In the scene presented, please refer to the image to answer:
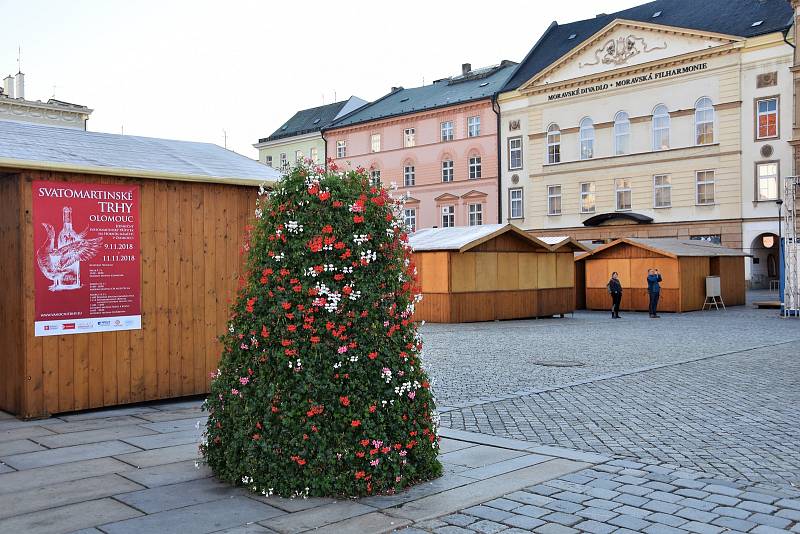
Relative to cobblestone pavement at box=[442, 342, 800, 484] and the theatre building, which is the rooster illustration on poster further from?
the theatre building

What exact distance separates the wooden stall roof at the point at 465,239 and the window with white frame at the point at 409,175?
2962 cm

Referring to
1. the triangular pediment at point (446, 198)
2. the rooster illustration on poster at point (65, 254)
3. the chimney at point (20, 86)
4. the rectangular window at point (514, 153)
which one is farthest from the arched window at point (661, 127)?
the chimney at point (20, 86)

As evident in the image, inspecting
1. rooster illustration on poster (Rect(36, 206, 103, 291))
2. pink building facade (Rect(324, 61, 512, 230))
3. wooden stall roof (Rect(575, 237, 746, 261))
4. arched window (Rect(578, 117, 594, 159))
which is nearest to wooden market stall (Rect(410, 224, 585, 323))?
wooden stall roof (Rect(575, 237, 746, 261))

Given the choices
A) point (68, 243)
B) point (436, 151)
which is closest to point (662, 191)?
point (436, 151)

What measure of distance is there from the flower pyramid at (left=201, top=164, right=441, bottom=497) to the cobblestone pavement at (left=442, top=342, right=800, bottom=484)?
2.31m

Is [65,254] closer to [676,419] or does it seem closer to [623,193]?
[676,419]

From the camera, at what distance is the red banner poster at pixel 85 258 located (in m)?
8.84

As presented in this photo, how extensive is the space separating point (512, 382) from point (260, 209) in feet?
20.9

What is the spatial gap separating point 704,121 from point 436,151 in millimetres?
18504

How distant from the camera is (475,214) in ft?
174

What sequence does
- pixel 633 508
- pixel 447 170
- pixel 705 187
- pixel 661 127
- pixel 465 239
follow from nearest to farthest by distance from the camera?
pixel 633 508
pixel 465 239
pixel 705 187
pixel 661 127
pixel 447 170

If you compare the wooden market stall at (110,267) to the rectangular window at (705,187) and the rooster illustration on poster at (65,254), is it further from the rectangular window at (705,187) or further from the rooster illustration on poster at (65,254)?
the rectangular window at (705,187)

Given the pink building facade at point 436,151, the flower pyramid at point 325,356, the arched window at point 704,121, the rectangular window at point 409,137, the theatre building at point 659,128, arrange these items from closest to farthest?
the flower pyramid at point 325,356, the theatre building at point 659,128, the arched window at point 704,121, the pink building facade at point 436,151, the rectangular window at point 409,137

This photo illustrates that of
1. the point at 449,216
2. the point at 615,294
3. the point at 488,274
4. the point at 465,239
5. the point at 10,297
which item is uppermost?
the point at 449,216
